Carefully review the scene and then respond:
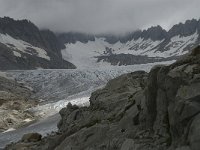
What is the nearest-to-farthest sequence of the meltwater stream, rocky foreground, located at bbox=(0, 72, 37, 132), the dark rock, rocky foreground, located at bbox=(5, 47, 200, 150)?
rocky foreground, located at bbox=(5, 47, 200, 150) → the dark rock → rocky foreground, located at bbox=(0, 72, 37, 132) → the meltwater stream

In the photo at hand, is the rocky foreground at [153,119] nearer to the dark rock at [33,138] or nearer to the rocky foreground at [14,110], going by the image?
the dark rock at [33,138]

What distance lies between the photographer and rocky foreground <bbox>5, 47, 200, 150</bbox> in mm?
15031

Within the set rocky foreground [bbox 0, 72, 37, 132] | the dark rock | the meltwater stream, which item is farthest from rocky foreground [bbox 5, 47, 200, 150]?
the meltwater stream

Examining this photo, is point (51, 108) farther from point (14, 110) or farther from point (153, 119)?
point (153, 119)

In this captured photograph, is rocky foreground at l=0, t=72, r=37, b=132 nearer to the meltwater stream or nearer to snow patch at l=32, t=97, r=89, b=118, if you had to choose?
snow patch at l=32, t=97, r=89, b=118

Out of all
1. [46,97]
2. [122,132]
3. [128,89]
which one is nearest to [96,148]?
[122,132]

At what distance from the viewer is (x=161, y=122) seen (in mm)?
17125

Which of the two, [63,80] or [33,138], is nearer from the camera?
[33,138]

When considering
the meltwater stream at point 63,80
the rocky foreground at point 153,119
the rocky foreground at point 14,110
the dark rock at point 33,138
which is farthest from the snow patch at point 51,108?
the rocky foreground at point 153,119

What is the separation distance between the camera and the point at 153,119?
1797 centimetres

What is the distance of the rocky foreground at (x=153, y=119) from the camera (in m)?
15.0

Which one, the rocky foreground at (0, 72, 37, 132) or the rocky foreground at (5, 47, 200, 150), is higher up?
the rocky foreground at (5, 47, 200, 150)

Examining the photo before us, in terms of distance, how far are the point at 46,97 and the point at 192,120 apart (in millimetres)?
103535

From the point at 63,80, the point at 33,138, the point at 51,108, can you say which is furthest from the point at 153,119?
the point at 63,80
